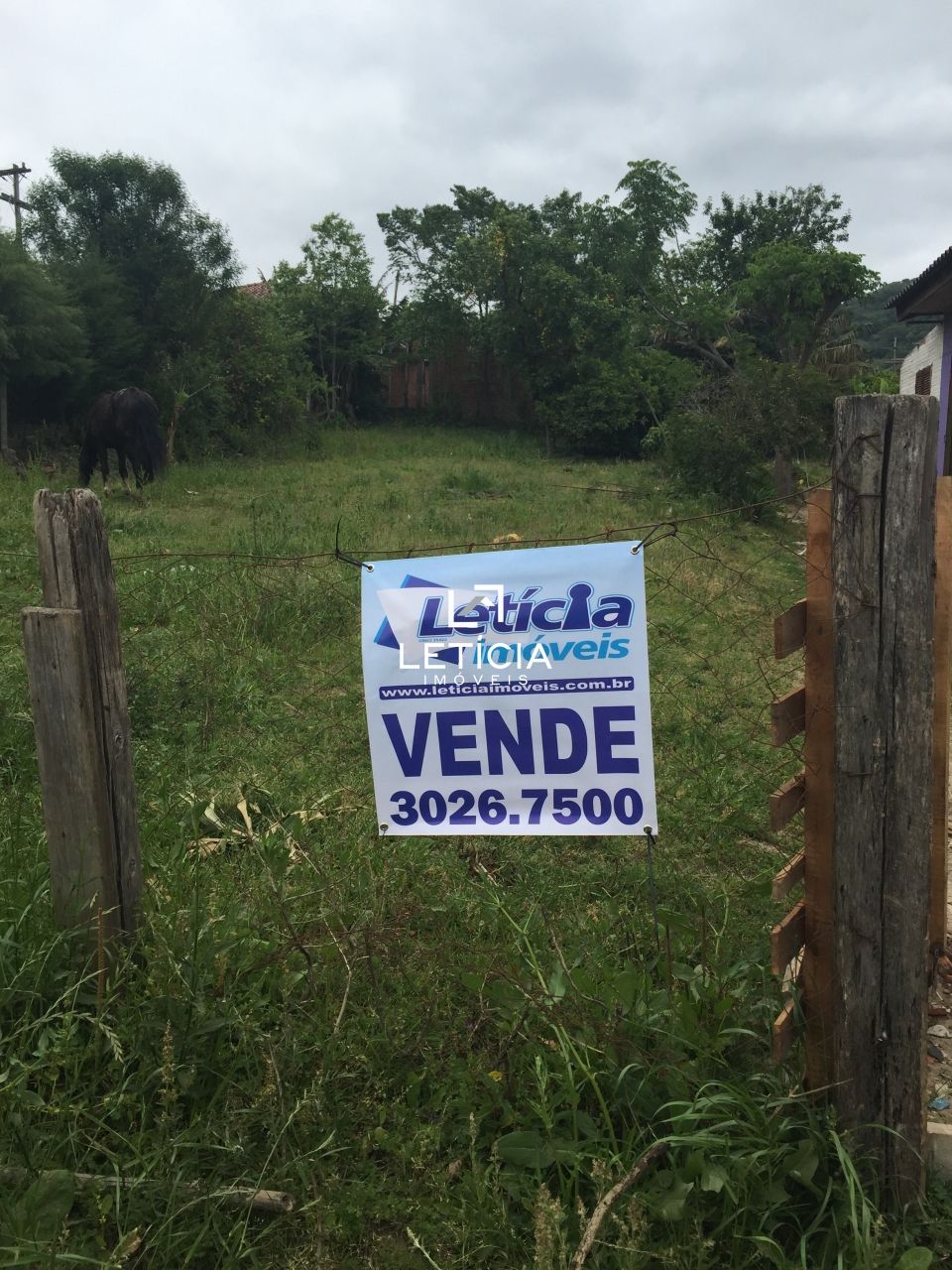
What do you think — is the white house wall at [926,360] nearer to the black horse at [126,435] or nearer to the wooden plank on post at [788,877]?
the black horse at [126,435]

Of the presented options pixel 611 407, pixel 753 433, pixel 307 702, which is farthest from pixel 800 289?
pixel 307 702

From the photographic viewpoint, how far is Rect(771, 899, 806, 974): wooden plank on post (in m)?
1.95

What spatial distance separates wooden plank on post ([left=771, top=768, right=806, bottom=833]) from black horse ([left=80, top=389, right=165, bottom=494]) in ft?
39.3

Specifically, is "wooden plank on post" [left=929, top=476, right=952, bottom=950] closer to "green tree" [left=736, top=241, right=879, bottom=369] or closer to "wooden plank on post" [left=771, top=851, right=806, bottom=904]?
"wooden plank on post" [left=771, top=851, right=806, bottom=904]

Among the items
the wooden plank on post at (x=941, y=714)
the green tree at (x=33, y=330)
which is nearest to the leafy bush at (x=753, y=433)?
the green tree at (x=33, y=330)

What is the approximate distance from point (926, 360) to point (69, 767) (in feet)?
53.6

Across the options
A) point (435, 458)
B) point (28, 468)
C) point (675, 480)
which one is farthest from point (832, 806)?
point (435, 458)

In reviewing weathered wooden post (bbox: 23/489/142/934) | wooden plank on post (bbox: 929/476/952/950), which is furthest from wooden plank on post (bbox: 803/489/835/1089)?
weathered wooden post (bbox: 23/489/142/934)

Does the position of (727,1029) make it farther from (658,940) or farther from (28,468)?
(28,468)

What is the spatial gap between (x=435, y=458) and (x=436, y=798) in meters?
18.1

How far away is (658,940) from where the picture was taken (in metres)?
2.64

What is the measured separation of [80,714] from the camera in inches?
87.2

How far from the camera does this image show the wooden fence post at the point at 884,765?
1809 mm

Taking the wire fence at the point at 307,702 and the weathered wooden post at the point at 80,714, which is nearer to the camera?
the weathered wooden post at the point at 80,714
